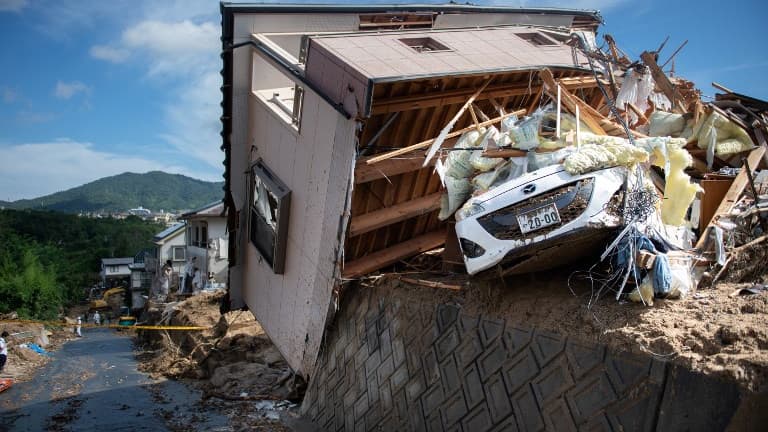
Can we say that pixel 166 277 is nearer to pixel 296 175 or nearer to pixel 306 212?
pixel 296 175

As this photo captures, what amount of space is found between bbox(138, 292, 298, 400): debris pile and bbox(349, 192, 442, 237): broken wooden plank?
15.8ft

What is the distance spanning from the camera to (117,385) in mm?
15891

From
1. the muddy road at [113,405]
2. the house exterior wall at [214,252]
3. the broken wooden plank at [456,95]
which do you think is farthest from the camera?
the house exterior wall at [214,252]

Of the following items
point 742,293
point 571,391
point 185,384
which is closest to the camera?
point 571,391

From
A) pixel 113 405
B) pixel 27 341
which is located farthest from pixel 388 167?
pixel 27 341

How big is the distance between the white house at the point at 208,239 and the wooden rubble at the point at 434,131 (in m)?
24.8

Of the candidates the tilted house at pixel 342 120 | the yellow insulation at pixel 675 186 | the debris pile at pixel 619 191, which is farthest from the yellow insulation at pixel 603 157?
the tilted house at pixel 342 120

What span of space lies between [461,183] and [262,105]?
Result: 3.98 meters

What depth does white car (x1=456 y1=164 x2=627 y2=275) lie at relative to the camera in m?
4.96

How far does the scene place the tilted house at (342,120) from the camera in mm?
6633

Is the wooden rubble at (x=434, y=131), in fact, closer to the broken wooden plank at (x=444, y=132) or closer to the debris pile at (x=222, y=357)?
the broken wooden plank at (x=444, y=132)

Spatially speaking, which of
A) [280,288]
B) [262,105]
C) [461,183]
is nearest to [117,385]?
[280,288]

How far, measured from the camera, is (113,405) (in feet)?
43.4

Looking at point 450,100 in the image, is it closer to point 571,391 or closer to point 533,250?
point 533,250
